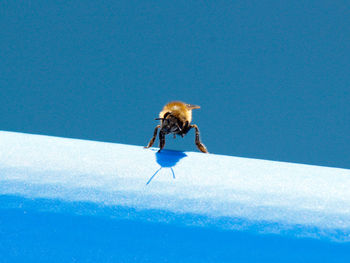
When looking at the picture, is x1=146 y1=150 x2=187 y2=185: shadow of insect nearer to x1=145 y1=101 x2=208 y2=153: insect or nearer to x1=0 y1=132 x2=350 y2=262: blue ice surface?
x1=0 y1=132 x2=350 y2=262: blue ice surface

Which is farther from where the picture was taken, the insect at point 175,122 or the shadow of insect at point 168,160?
the insect at point 175,122

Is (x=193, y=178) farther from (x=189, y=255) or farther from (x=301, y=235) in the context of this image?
(x=301, y=235)

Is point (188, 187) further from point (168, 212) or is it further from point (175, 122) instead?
point (175, 122)

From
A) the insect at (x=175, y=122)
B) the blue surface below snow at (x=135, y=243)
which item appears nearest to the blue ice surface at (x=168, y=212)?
the blue surface below snow at (x=135, y=243)

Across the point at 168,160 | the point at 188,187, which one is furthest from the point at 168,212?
the point at 168,160

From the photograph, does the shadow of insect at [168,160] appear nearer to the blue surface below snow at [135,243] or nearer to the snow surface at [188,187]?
the snow surface at [188,187]
